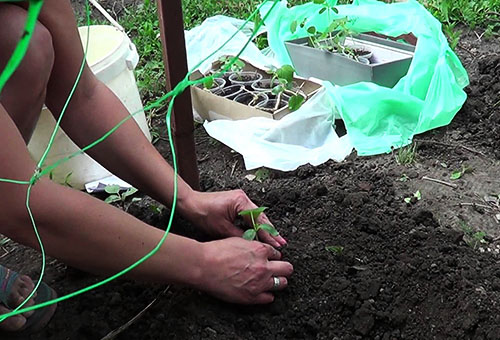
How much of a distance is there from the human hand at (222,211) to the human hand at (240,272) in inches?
5.2

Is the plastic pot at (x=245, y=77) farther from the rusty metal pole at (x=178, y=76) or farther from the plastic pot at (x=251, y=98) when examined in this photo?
the rusty metal pole at (x=178, y=76)

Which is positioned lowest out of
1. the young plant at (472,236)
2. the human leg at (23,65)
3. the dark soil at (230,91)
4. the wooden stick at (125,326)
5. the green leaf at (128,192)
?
the young plant at (472,236)

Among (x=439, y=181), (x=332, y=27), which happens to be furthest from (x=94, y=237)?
(x=332, y=27)

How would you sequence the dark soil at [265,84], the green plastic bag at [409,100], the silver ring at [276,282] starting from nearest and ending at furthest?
the silver ring at [276,282] < the green plastic bag at [409,100] < the dark soil at [265,84]

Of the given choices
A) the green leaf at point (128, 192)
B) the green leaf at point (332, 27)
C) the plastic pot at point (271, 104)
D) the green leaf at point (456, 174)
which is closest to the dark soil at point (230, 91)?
the plastic pot at point (271, 104)

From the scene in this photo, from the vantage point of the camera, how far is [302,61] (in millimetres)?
2533

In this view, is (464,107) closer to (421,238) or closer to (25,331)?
(421,238)

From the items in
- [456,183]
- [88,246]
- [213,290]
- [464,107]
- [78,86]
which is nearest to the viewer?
[88,246]

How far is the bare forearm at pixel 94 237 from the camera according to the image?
0.94m

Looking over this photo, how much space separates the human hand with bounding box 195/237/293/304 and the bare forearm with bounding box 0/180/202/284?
48 millimetres

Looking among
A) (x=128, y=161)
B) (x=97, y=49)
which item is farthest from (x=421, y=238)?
(x=97, y=49)

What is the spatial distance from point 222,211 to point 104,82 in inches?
27.7

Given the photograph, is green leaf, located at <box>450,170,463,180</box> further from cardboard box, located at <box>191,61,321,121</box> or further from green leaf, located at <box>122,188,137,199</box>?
green leaf, located at <box>122,188,137,199</box>

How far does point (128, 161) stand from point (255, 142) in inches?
28.9
